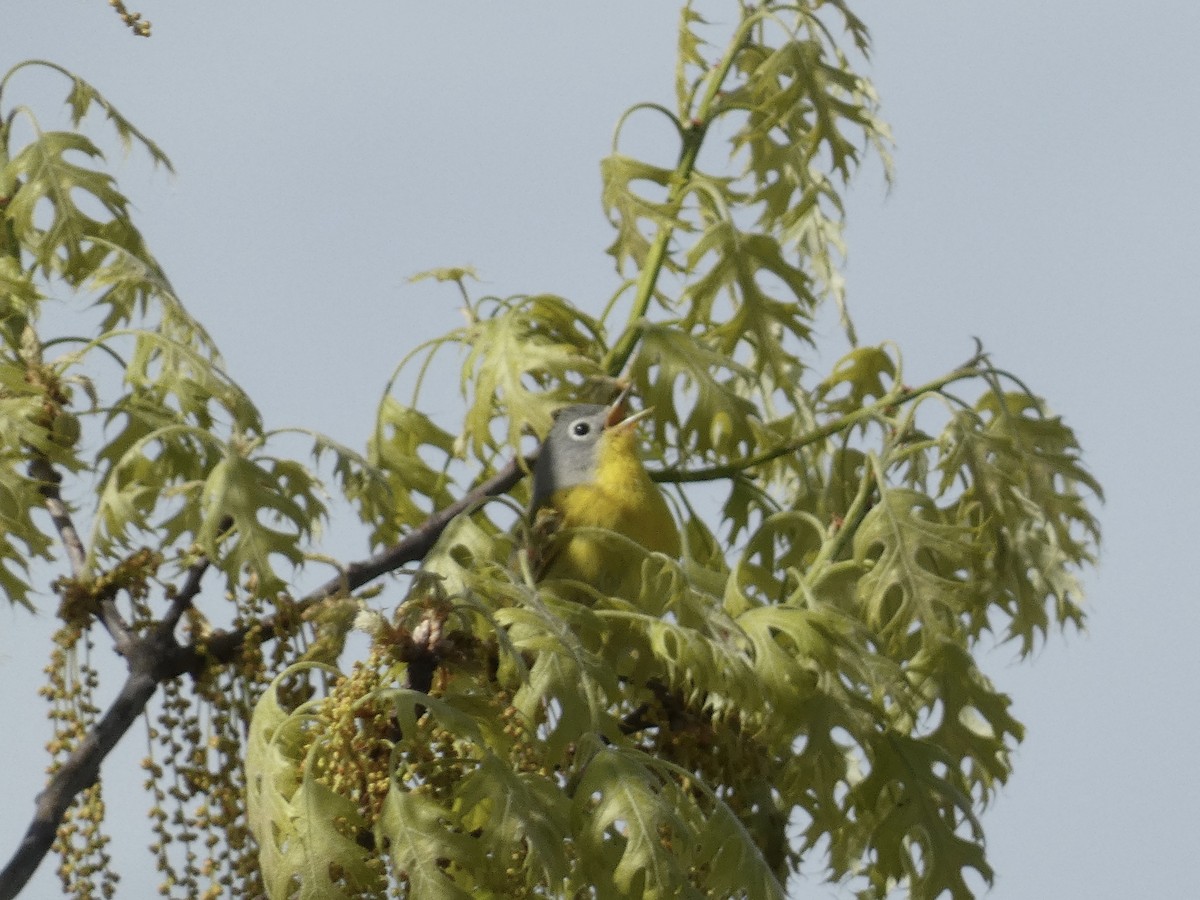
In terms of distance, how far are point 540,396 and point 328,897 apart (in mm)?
1381

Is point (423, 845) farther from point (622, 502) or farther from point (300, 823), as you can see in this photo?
point (622, 502)

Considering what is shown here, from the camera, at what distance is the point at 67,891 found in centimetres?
342

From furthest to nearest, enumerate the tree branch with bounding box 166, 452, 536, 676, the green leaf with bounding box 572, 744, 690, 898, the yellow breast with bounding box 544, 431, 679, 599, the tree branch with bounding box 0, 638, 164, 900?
the yellow breast with bounding box 544, 431, 679, 599
the tree branch with bounding box 166, 452, 536, 676
the tree branch with bounding box 0, 638, 164, 900
the green leaf with bounding box 572, 744, 690, 898

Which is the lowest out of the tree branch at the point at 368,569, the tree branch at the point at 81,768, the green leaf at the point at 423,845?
the green leaf at the point at 423,845

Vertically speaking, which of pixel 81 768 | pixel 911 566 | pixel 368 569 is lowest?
pixel 81 768

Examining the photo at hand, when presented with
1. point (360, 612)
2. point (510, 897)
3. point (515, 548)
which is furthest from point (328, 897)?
point (515, 548)

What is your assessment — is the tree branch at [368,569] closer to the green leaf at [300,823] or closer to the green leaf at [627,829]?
the green leaf at [300,823]

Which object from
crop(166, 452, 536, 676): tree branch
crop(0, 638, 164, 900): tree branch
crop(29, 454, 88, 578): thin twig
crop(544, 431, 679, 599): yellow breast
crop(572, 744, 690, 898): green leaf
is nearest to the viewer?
crop(572, 744, 690, 898): green leaf

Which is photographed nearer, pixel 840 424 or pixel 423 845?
pixel 423 845

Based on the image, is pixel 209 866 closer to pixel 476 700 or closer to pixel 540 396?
pixel 476 700

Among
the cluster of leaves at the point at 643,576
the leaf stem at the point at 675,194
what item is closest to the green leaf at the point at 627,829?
the cluster of leaves at the point at 643,576

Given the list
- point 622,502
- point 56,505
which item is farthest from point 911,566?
point 56,505

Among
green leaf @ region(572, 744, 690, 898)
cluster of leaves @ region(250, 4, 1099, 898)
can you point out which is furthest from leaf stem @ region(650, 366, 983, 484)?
green leaf @ region(572, 744, 690, 898)

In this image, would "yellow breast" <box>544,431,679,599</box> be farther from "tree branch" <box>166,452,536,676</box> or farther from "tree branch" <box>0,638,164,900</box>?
"tree branch" <box>0,638,164,900</box>
